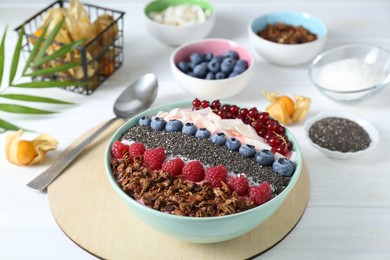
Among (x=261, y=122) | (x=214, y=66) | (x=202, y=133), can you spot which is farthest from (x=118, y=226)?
(x=214, y=66)

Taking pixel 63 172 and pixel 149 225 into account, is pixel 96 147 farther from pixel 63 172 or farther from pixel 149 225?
pixel 149 225

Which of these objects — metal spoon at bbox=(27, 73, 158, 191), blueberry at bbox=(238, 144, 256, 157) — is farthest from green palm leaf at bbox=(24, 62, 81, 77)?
blueberry at bbox=(238, 144, 256, 157)

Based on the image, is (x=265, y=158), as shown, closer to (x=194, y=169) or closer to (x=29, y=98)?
(x=194, y=169)

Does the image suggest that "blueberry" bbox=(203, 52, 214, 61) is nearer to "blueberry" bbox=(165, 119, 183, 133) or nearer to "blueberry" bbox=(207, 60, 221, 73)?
"blueberry" bbox=(207, 60, 221, 73)

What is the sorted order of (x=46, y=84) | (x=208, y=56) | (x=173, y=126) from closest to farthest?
1. (x=173, y=126)
2. (x=46, y=84)
3. (x=208, y=56)

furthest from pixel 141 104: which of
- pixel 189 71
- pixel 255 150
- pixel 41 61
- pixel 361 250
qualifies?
pixel 361 250

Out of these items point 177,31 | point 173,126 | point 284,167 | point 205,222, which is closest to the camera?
point 205,222
